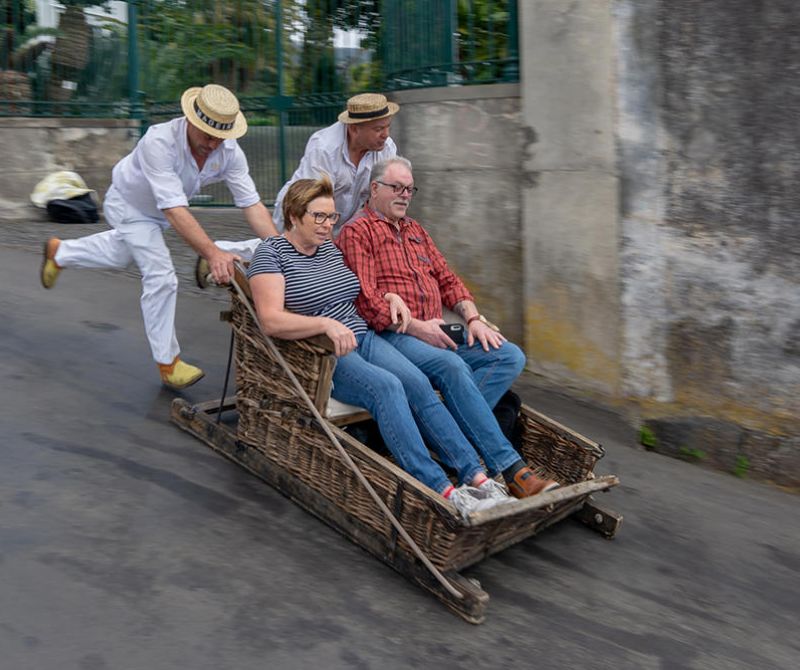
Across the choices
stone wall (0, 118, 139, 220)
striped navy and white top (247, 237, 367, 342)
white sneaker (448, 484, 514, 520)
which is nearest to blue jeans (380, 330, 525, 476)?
striped navy and white top (247, 237, 367, 342)

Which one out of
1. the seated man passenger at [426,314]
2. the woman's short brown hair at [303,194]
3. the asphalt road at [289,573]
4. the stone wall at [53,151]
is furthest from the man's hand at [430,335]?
the stone wall at [53,151]

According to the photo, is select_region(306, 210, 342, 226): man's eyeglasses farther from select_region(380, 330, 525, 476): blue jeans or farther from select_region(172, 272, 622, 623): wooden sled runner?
select_region(380, 330, 525, 476): blue jeans

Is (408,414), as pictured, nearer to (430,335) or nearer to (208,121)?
(430,335)

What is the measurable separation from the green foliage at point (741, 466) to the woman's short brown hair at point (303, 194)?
267 cm

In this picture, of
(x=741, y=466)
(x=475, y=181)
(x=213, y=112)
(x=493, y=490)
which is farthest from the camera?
(x=475, y=181)

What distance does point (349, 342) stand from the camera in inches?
149

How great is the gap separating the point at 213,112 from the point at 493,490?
8.10 feet

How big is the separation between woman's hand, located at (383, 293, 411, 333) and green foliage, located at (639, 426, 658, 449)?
1893 mm

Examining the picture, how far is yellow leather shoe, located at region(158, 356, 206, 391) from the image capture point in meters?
5.25

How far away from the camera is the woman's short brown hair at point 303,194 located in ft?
13.4

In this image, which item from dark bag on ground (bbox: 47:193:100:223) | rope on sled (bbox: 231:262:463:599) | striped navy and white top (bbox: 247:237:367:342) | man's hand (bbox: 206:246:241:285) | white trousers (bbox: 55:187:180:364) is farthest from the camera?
dark bag on ground (bbox: 47:193:100:223)

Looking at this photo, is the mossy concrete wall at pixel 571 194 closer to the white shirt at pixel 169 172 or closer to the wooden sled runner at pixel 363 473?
the wooden sled runner at pixel 363 473

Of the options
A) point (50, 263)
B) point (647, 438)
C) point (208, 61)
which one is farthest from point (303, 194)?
point (208, 61)

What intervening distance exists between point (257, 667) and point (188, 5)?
871 centimetres
